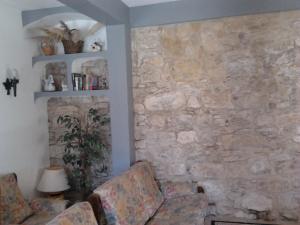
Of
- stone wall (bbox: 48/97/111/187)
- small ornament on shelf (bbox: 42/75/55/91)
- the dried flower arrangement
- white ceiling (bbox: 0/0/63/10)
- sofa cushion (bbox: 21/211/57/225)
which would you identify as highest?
white ceiling (bbox: 0/0/63/10)

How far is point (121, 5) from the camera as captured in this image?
9.77 feet

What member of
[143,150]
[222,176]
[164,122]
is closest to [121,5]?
[164,122]

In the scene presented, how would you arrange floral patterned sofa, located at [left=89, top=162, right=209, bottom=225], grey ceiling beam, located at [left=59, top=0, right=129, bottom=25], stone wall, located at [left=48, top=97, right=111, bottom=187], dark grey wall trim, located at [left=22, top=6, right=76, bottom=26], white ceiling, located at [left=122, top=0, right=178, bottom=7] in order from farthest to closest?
stone wall, located at [left=48, top=97, right=111, bottom=187]
dark grey wall trim, located at [left=22, top=6, right=76, bottom=26]
white ceiling, located at [left=122, top=0, right=178, bottom=7]
grey ceiling beam, located at [left=59, top=0, right=129, bottom=25]
floral patterned sofa, located at [left=89, top=162, right=209, bottom=225]

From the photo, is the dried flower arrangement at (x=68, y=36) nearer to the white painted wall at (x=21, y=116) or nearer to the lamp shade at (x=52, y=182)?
the white painted wall at (x=21, y=116)

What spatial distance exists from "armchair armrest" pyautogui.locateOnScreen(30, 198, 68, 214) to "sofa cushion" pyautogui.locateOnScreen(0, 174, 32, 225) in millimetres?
109

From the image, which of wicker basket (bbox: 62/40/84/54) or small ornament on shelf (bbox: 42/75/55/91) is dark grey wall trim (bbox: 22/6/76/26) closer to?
wicker basket (bbox: 62/40/84/54)

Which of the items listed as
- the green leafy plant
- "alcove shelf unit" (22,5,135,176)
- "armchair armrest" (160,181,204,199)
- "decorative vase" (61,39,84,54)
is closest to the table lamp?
the green leafy plant

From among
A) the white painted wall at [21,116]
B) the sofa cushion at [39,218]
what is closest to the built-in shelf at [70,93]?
the white painted wall at [21,116]

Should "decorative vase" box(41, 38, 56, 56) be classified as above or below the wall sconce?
above

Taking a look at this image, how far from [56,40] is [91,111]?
977 millimetres

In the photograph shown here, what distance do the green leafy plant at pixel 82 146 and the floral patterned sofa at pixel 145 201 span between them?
2.01 feet

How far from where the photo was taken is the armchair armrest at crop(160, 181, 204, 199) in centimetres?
307

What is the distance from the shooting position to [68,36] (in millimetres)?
3326

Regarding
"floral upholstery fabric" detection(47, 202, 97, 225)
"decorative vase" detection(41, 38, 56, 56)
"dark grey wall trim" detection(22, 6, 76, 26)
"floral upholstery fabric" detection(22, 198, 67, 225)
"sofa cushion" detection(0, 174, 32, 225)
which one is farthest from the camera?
"decorative vase" detection(41, 38, 56, 56)
